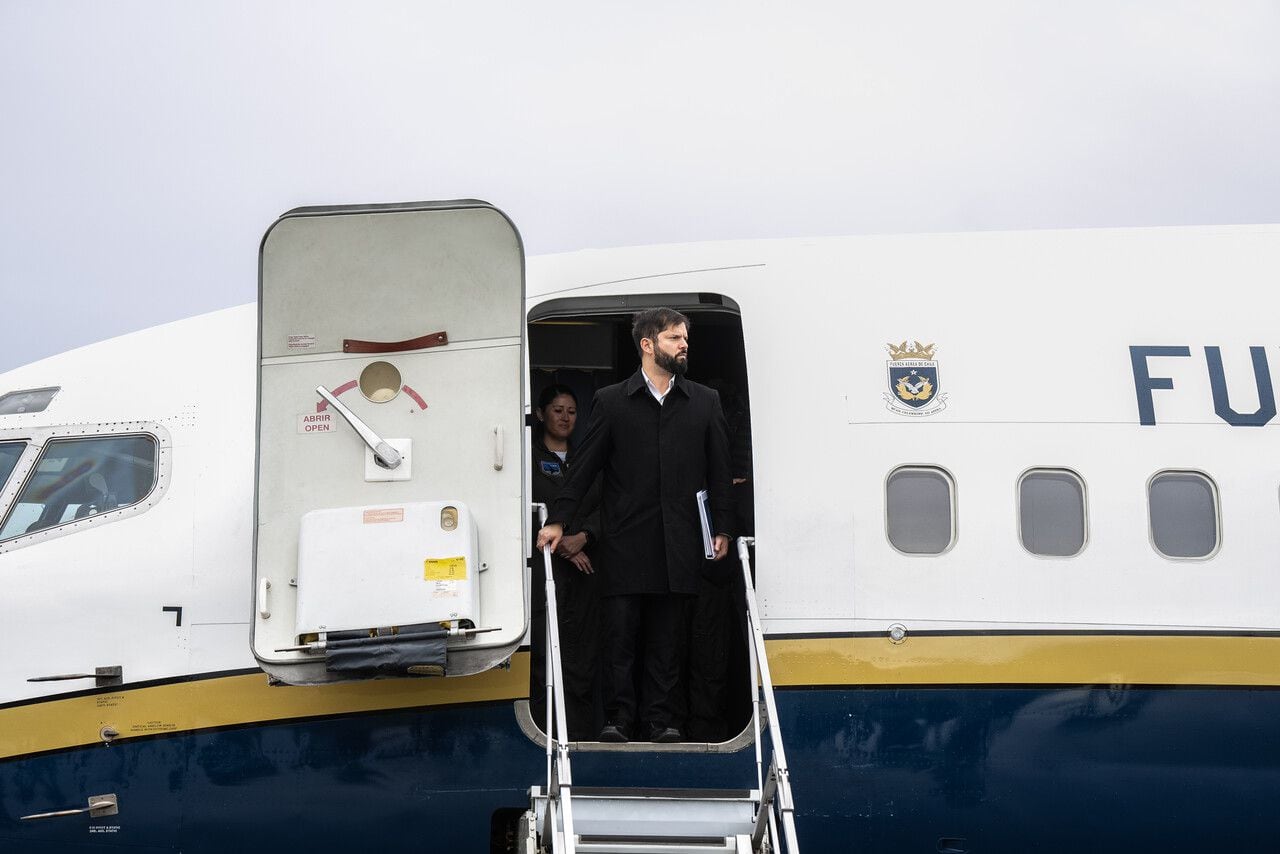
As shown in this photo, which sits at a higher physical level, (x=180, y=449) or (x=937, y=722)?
(x=180, y=449)

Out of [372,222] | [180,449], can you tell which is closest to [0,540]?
[180,449]

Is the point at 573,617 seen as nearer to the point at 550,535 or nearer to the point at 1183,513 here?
the point at 550,535

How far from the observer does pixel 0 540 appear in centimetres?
733

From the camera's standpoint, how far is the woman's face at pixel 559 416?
8.02 metres

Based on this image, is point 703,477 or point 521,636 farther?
point 703,477

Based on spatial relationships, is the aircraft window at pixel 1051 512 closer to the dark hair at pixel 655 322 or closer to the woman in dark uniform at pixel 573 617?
the dark hair at pixel 655 322

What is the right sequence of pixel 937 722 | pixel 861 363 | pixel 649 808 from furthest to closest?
pixel 861 363 → pixel 937 722 → pixel 649 808

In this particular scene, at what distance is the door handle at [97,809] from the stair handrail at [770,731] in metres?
3.22

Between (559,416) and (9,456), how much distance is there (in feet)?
9.75

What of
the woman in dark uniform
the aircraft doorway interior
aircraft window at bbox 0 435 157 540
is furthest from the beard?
aircraft window at bbox 0 435 157 540

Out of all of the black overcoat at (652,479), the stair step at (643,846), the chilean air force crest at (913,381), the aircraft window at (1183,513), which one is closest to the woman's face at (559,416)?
the black overcoat at (652,479)

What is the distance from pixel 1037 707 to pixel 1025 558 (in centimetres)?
74

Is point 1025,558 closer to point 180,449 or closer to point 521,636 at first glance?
point 521,636

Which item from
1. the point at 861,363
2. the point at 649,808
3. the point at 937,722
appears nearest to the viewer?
the point at 649,808
